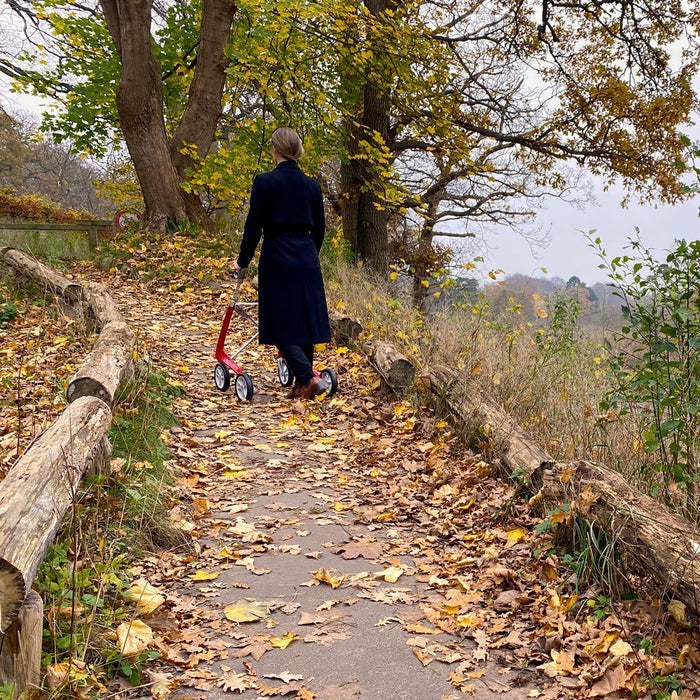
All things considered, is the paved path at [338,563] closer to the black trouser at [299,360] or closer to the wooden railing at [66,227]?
the black trouser at [299,360]

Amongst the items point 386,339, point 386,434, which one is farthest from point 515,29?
point 386,434

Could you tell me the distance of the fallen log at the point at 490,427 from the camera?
13.7 feet

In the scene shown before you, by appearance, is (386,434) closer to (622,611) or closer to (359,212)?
(622,611)

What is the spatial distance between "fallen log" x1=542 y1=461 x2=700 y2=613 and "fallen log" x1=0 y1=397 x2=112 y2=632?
8.23ft

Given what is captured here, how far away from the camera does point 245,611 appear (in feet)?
10.8

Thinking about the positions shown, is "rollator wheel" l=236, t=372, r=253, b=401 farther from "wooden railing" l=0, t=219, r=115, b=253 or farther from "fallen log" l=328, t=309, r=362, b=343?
"wooden railing" l=0, t=219, r=115, b=253

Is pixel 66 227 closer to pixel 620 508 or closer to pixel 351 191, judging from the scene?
pixel 351 191

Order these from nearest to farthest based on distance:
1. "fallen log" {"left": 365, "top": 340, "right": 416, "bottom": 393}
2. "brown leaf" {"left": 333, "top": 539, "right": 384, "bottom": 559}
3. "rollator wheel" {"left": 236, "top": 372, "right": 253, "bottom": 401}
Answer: "brown leaf" {"left": 333, "top": 539, "right": 384, "bottom": 559}
"fallen log" {"left": 365, "top": 340, "right": 416, "bottom": 393}
"rollator wheel" {"left": 236, "top": 372, "right": 253, "bottom": 401}

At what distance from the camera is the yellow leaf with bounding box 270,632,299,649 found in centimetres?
300

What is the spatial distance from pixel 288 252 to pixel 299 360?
1055 mm

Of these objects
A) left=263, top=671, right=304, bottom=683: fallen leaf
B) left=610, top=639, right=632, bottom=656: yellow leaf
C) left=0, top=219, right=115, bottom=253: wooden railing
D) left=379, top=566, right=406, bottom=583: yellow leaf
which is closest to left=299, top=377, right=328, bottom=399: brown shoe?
left=379, top=566, right=406, bottom=583: yellow leaf

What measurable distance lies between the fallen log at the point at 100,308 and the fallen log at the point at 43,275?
0.65ft

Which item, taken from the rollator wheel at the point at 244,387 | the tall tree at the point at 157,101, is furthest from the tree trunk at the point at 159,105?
the rollator wheel at the point at 244,387

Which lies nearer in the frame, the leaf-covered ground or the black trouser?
the leaf-covered ground
